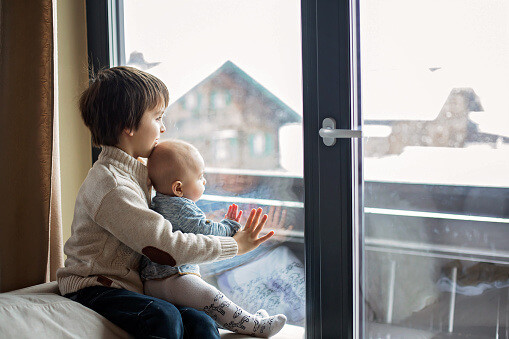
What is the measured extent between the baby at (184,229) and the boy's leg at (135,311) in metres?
0.10

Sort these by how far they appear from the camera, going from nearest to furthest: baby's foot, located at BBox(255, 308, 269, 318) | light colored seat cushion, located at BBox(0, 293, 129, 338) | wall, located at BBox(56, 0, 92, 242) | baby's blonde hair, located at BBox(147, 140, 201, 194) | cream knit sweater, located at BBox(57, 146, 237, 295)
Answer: light colored seat cushion, located at BBox(0, 293, 129, 338) < cream knit sweater, located at BBox(57, 146, 237, 295) < baby's blonde hair, located at BBox(147, 140, 201, 194) < baby's foot, located at BBox(255, 308, 269, 318) < wall, located at BBox(56, 0, 92, 242)

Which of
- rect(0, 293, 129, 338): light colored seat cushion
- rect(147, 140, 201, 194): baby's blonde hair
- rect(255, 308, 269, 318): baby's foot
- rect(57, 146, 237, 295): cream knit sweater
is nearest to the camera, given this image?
rect(0, 293, 129, 338): light colored seat cushion

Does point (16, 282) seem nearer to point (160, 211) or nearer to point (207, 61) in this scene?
point (160, 211)

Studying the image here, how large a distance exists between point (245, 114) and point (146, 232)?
57 cm

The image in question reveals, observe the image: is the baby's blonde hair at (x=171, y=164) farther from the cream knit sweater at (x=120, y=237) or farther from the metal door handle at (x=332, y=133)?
the metal door handle at (x=332, y=133)

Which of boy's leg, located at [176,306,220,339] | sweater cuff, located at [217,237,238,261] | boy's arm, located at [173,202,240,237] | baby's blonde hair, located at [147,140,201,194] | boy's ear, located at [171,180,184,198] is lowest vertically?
boy's leg, located at [176,306,220,339]

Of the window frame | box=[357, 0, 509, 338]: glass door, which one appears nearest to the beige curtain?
the window frame

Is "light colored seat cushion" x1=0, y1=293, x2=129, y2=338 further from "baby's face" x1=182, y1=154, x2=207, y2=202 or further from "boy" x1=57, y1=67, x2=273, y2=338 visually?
"baby's face" x1=182, y1=154, x2=207, y2=202

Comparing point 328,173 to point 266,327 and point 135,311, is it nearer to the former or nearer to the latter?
point 266,327

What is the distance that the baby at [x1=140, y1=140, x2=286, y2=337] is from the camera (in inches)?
62.5

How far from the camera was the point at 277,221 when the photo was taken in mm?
1845

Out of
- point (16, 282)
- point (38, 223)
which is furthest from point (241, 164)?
point (16, 282)

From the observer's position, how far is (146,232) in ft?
4.90

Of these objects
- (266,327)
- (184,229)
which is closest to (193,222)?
(184,229)
